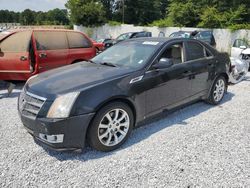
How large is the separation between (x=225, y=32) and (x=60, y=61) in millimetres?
15868

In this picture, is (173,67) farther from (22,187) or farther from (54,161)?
(22,187)

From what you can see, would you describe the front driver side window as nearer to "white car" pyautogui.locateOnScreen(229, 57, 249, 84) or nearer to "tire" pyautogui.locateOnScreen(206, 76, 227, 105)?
"tire" pyautogui.locateOnScreen(206, 76, 227, 105)

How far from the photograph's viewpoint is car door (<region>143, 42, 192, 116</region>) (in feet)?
12.7

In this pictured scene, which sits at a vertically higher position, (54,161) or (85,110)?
(85,110)

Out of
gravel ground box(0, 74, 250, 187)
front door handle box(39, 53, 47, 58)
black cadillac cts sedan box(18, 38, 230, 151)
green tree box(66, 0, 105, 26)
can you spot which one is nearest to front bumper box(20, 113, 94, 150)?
black cadillac cts sedan box(18, 38, 230, 151)

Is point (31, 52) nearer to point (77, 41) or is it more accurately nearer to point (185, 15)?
point (77, 41)

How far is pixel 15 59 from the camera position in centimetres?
617

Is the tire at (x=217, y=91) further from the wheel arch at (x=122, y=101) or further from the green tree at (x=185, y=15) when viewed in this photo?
the green tree at (x=185, y=15)

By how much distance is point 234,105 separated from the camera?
17.8ft

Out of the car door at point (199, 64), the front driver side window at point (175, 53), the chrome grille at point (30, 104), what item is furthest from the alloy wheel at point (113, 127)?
the car door at point (199, 64)

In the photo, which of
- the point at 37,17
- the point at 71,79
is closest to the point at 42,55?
the point at 71,79

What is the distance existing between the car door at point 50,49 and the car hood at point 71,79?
8.39ft

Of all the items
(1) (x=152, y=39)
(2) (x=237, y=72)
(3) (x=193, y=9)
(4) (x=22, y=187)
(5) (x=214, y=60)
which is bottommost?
(4) (x=22, y=187)

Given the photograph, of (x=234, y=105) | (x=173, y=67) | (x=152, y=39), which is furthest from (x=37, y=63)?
(x=234, y=105)
